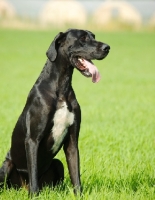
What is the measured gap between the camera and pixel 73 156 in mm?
5508

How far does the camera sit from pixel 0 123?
441 inches

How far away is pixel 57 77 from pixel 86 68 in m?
0.35

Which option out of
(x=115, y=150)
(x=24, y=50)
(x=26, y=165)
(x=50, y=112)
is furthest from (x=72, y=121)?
(x=24, y=50)

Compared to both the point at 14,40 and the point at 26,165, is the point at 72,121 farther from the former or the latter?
the point at 14,40

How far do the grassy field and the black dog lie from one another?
32cm

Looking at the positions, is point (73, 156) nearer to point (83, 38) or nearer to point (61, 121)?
point (61, 121)

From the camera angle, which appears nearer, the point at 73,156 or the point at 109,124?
the point at 73,156

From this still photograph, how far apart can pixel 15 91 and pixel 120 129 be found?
803 cm

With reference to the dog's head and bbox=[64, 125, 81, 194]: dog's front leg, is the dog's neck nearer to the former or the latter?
the dog's head

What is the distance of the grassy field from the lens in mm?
5656

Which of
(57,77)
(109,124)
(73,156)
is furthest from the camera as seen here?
(109,124)

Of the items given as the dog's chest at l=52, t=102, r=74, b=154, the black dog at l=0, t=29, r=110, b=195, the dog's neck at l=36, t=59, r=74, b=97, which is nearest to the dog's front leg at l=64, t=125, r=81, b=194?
the black dog at l=0, t=29, r=110, b=195

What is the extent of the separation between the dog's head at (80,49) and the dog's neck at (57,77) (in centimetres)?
9

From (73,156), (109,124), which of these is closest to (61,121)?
(73,156)
